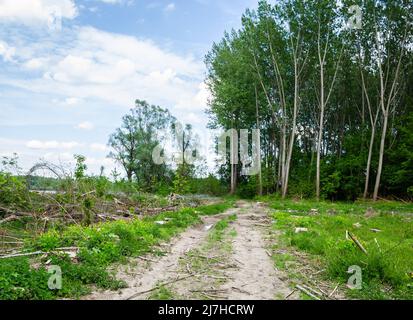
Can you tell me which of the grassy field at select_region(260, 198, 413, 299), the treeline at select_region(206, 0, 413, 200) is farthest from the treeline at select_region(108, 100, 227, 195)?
the grassy field at select_region(260, 198, 413, 299)

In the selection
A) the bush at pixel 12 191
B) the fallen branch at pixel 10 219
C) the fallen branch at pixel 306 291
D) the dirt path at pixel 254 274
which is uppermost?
the bush at pixel 12 191

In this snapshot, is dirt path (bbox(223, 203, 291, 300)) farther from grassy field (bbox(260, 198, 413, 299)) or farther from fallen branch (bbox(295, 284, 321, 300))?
grassy field (bbox(260, 198, 413, 299))

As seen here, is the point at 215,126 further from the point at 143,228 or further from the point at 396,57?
the point at 143,228

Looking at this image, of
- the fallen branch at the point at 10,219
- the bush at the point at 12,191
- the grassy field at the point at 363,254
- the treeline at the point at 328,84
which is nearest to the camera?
the grassy field at the point at 363,254

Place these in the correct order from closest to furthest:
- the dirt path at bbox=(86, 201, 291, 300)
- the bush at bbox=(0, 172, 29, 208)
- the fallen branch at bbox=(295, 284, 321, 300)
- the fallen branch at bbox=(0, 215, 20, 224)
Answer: the fallen branch at bbox=(295, 284, 321, 300), the dirt path at bbox=(86, 201, 291, 300), the fallen branch at bbox=(0, 215, 20, 224), the bush at bbox=(0, 172, 29, 208)

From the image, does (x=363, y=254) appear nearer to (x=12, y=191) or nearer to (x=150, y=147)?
(x=12, y=191)

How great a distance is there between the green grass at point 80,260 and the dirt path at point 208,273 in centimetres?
38

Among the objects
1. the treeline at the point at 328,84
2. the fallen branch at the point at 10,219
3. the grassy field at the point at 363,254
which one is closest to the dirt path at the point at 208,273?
the grassy field at the point at 363,254

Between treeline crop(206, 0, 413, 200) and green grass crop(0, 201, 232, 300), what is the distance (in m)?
23.3

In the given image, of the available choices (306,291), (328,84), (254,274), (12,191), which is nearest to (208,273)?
(254,274)

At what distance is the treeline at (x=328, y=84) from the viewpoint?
28.2 meters

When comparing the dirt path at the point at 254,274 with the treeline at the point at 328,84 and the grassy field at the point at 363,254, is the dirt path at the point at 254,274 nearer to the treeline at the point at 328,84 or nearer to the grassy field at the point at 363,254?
the grassy field at the point at 363,254

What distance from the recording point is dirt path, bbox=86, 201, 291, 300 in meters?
6.04
